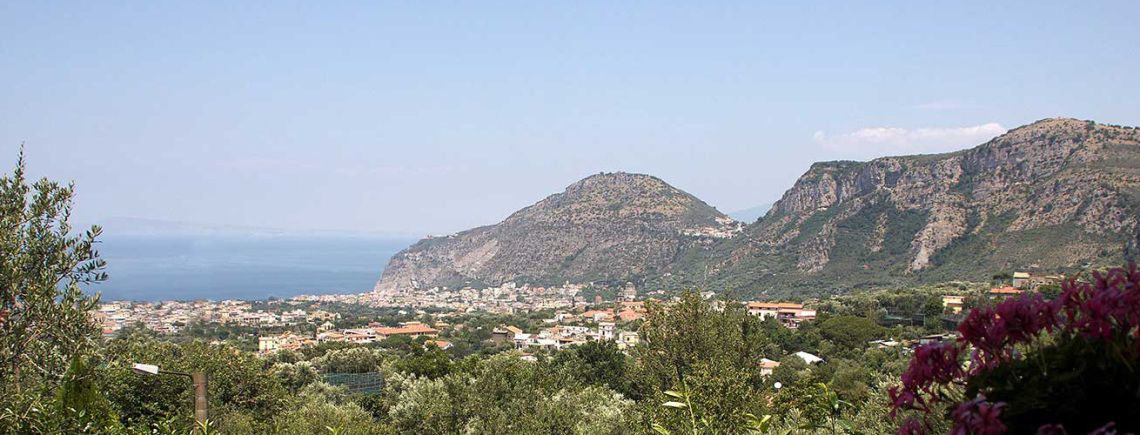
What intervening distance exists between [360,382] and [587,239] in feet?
401

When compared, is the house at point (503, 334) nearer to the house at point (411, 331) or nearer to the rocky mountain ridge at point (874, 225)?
the house at point (411, 331)

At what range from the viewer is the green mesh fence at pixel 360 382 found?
27.0m

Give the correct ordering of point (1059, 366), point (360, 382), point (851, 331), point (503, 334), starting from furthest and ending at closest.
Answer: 1. point (503, 334)
2. point (851, 331)
3. point (360, 382)
4. point (1059, 366)

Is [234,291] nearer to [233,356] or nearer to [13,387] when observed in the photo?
[233,356]

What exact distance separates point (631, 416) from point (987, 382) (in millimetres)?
11436

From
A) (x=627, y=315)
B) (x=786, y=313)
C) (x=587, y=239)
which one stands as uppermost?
(x=587, y=239)

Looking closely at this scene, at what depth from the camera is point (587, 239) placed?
150000 mm

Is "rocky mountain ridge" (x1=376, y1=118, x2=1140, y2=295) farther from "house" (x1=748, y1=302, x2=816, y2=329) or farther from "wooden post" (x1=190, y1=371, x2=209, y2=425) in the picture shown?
"wooden post" (x1=190, y1=371, x2=209, y2=425)

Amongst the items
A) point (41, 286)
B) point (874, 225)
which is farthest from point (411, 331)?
point (41, 286)

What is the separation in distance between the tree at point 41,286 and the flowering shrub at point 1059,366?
19.8 feet

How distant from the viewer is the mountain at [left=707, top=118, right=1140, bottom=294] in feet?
216

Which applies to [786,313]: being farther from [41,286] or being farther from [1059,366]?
[1059,366]

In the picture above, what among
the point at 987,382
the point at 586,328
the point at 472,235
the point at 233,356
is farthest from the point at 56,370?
the point at 472,235

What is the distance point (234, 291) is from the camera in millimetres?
184875
